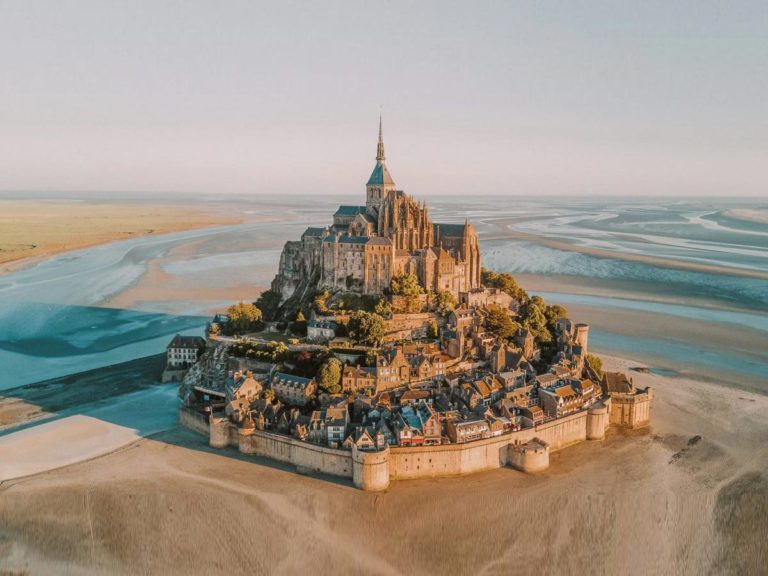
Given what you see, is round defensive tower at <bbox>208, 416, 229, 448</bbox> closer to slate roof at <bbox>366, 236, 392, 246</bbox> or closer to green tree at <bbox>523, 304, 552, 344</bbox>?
slate roof at <bbox>366, 236, 392, 246</bbox>

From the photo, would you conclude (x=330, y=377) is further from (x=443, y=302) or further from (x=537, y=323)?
(x=537, y=323)

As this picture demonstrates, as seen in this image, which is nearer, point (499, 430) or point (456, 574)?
point (456, 574)

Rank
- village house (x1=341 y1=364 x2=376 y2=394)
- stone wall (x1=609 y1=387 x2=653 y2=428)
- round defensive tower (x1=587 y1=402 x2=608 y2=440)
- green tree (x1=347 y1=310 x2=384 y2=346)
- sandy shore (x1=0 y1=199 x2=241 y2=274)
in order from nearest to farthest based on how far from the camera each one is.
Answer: round defensive tower (x1=587 y1=402 x2=608 y2=440) < village house (x1=341 y1=364 x2=376 y2=394) < stone wall (x1=609 y1=387 x2=653 y2=428) < green tree (x1=347 y1=310 x2=384 y2=346) < sandy shore (x1=0 y1=199 x2=241 y2=274)

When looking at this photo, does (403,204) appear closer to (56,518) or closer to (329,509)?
(329,509)

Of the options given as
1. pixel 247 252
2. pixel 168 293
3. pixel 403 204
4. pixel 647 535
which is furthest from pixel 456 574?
pixel 247 252

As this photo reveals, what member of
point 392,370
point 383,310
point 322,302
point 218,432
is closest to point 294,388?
point 218,432

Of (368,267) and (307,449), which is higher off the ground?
(368,267)

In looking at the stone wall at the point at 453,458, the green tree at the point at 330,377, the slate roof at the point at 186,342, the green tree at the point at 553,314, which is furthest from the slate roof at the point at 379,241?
the stone wall at the point at 453,458

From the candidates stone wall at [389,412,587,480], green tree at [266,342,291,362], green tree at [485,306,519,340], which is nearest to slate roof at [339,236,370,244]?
green tree at [266,342,291,362]
